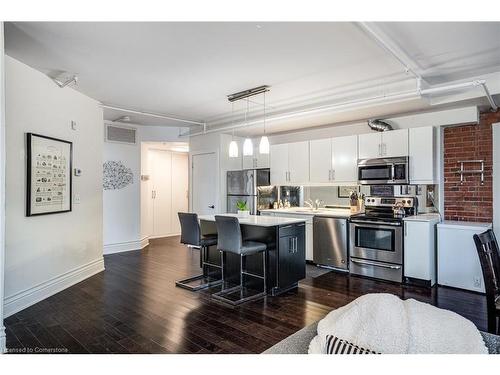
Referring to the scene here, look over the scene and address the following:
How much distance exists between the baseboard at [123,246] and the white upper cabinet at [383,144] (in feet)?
15.3

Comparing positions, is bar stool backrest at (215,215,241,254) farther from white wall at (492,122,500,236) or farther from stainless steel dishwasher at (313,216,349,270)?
white wall at (492,122,500,236)

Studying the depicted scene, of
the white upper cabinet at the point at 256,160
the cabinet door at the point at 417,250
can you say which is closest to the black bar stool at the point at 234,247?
the cabinet door at the point at 417,250

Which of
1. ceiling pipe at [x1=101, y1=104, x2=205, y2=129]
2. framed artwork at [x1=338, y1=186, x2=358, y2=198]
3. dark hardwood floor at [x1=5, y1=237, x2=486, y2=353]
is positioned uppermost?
ceiling pipe at [x1=101, y1=104, x2=205, y2=129]

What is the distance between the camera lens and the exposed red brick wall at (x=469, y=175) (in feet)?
14.1

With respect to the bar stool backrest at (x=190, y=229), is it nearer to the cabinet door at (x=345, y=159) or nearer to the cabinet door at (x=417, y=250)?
the cabinet door at (x=345, y=159)

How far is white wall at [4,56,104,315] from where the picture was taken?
3.32 metres

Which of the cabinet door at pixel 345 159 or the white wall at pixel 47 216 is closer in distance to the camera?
the white wall at pixel 47 216

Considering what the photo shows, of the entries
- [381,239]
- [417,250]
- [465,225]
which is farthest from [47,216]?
[465,225]

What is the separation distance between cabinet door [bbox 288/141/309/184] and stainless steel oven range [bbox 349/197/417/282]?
52.2 inches

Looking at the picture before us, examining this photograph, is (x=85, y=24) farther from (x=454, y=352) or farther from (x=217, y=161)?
(x=217, y=161)

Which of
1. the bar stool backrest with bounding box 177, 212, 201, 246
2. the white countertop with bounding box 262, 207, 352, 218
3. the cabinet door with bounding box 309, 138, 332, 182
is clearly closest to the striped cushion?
the bar stool backrest with bounding box 177, 212, 201, 246

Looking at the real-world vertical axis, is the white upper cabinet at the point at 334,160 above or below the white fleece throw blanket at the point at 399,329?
above

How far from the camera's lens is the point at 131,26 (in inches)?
108
